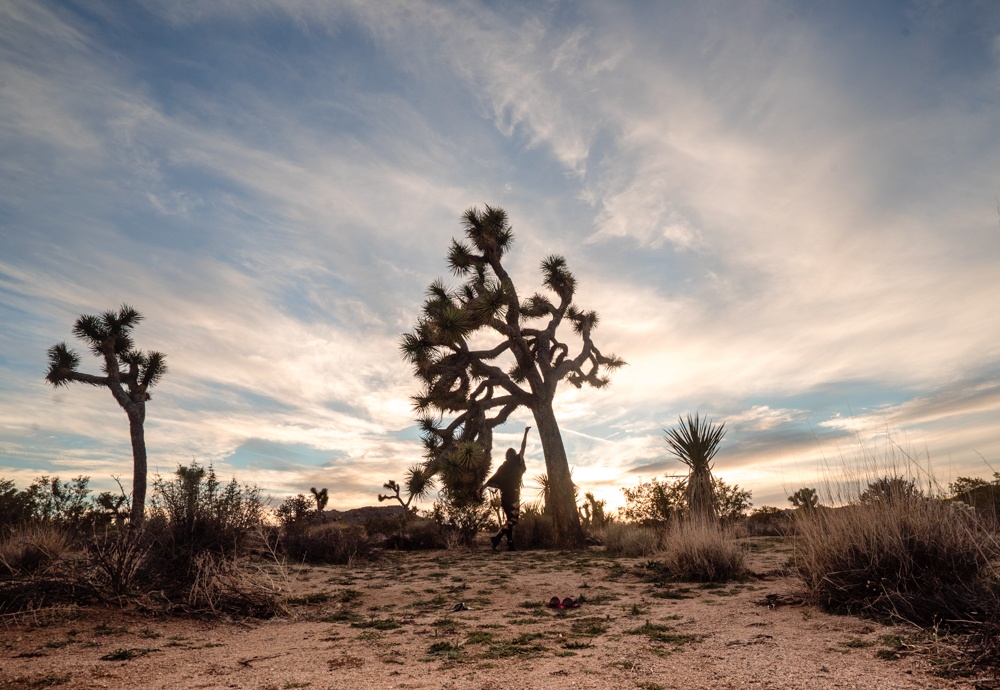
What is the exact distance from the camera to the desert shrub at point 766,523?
1627cm

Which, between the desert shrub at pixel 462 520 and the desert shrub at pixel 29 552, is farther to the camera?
the desert shrub at pixel 462 520

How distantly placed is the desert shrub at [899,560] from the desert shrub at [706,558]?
2.07m

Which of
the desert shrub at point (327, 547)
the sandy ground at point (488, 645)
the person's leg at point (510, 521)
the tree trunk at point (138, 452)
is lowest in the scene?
the sandy ground at point (488, 645)

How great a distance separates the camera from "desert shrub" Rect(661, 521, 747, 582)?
8.59 metres

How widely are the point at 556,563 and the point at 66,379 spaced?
829 inches

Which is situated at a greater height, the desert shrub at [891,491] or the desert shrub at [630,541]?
the desert shrub at [891,491]

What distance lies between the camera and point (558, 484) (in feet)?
53.2

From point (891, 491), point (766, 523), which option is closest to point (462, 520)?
point (766, 523)

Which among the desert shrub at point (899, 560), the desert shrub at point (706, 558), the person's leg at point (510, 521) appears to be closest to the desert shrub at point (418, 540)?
the person's leg at point (510, 521)

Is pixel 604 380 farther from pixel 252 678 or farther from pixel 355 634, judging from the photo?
pixel 252 678

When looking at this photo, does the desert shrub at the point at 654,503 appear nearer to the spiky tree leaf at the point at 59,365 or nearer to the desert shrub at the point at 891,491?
the desert shrub at the point at 891,491

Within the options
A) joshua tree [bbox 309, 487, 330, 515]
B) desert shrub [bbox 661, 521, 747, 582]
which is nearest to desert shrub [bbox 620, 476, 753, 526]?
desert shrub [bbox 661, 521, 747, 582]

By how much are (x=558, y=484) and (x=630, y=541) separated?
3678 millimetres

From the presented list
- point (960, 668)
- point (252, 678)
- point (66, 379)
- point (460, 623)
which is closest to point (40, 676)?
point (252, 678)
